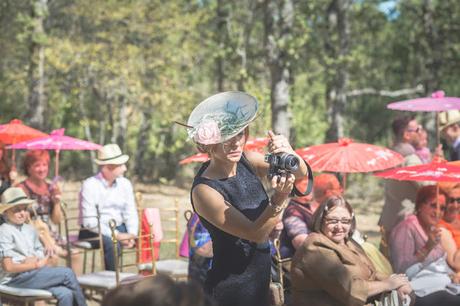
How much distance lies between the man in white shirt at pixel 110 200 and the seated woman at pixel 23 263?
64.7 inches

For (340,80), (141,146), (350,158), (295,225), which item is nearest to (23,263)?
(295,225)

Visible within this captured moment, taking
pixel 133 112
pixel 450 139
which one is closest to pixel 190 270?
pixel 450 139

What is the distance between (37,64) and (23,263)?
529 inches

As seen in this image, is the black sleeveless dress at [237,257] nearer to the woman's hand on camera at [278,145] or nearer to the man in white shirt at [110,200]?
the woman's hand on camera at [278,145]

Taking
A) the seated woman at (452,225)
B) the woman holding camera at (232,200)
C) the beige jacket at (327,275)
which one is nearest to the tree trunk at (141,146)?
the seated woman at (452,225)

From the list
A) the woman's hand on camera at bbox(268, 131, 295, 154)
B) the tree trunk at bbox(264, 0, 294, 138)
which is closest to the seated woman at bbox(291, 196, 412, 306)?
the woman's hand on camera at bbox(268, 131, 295, 154)

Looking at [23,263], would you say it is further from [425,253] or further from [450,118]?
[450,118]

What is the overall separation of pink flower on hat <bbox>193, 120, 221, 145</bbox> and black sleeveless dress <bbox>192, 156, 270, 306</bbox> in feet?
0.78

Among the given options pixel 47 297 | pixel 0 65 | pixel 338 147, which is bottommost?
pixel 47 297

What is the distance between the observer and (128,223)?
777 cm

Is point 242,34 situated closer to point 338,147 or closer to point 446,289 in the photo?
point 338,147

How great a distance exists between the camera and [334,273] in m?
4.20

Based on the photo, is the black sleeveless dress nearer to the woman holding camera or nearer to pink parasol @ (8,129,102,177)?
the woman holding camera

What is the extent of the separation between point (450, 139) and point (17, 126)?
5.08 m
